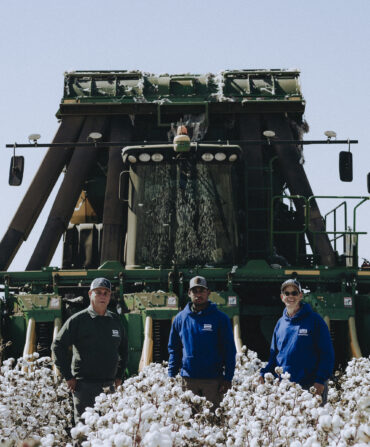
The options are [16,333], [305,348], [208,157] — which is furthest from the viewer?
[208,157]

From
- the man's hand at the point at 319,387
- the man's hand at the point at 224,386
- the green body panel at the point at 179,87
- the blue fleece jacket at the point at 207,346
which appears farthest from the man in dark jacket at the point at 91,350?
the green body panel at the point at 179,87

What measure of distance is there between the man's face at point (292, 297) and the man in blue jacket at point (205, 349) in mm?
604

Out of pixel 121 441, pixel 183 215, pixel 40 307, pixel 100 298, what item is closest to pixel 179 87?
pixel 183 215

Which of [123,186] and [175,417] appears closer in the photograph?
[175,417]

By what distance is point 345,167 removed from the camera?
12844 millimetres

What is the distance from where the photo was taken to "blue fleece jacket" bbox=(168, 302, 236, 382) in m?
7.06

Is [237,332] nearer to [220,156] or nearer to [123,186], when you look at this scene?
[220,156]

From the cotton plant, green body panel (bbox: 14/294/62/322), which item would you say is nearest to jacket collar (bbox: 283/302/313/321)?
the cotton plant

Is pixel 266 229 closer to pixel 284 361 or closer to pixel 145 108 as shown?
pixel 145 108

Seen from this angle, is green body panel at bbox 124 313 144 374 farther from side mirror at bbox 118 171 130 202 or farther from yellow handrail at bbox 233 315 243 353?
side mirror at bbox 118 171 130 202

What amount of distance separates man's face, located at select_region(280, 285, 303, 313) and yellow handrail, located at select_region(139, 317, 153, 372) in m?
3.63

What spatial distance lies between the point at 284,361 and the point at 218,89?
9097 mm

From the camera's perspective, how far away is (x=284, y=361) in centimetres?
693

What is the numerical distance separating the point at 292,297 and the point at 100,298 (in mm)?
1721
